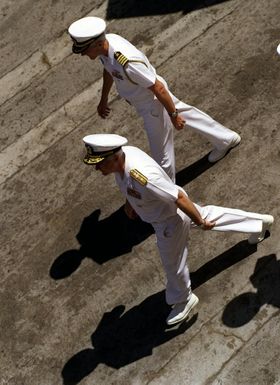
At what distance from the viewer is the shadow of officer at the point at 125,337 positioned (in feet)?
17.1

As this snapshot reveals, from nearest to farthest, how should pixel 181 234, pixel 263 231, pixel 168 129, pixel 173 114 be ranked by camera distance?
pixel 181 234
pixel 173 114
pixel 263 231
pixel 168 129

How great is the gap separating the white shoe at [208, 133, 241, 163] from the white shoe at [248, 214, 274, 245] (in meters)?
1.04

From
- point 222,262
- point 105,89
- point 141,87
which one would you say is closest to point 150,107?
point 141,87

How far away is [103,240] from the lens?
602 centimetres

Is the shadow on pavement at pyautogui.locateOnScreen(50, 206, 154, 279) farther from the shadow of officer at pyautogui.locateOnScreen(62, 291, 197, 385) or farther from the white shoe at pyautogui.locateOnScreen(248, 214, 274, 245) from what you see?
the white shoe at pyautogui.locateOnScreen(248, 214, 274, 245)

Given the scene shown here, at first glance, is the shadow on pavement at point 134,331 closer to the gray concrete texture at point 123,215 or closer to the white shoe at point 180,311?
the gray concrete texture at point 123,215

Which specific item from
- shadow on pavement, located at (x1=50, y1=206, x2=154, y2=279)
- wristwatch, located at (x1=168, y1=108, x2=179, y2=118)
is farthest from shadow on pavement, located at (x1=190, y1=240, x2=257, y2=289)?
wristwatch, located at (x1=168, y1=108, x2=179, y2=118)

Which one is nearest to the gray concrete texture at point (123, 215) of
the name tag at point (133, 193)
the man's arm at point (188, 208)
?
the man's arm at point (188, 208)

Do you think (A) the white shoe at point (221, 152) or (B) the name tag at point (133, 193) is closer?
(B) the name tag at point (133, 193)

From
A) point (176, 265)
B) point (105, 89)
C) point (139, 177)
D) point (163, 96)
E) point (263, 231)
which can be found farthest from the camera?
point (105, 89)

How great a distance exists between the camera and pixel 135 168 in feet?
14.6

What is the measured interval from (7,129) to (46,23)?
6.28ft

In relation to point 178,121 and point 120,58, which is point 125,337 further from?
point 120,58

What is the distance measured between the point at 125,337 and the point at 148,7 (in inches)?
182
